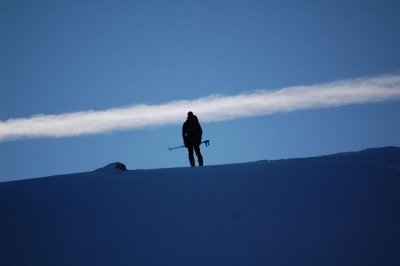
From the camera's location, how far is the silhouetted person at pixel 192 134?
11641 millimetres

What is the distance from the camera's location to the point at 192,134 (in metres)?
11.6

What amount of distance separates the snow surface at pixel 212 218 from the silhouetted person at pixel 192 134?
3222mm

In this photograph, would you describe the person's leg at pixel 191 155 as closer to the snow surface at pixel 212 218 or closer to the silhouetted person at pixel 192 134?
the silhouetted person at pixel 192 134

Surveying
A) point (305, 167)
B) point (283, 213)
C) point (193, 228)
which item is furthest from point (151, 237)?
point (305, 167)

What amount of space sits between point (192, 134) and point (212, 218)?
5.72 metres

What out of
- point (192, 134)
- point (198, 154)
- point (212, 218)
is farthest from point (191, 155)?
point (212, 218)

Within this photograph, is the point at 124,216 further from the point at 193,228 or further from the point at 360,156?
the point at 360,156

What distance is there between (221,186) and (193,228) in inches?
67.1

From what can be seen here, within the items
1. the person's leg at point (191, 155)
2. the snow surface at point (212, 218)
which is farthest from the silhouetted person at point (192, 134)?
the snow surface at point (212, 218)

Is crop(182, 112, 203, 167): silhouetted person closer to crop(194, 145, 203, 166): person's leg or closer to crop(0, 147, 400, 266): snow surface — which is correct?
crop(194, 145, 203, 166): person's leg

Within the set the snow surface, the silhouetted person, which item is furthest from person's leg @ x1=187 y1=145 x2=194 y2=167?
the snow surface

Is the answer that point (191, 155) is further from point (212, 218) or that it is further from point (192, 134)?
point (212, 218)

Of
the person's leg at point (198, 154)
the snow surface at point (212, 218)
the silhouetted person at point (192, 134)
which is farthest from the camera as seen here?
the person's leg at point (198, 154)

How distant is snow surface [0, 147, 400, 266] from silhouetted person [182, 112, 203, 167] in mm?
3222
